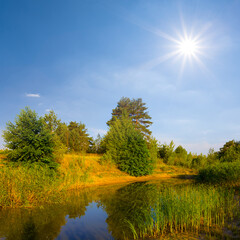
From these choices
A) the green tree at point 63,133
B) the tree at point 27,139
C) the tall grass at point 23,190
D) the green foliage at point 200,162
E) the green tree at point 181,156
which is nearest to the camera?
the tall grass at point 23,190

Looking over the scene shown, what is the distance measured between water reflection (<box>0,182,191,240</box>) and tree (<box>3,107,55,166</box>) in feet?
25.4

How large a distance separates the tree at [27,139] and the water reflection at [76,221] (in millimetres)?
7728

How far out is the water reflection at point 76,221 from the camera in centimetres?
726

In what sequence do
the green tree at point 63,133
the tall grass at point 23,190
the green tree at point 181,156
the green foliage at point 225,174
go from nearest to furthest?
the tall grass at point 23,190, the green foliage at point 225,174, the green tree at point 181,156, the green tree at point 63,133

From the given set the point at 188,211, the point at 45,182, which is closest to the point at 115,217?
the point at 188,211

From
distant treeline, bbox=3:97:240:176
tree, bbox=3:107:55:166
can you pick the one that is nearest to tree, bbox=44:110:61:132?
distant treeline, bbox=3:97:240:176

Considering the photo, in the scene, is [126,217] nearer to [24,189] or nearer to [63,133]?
[24,189]

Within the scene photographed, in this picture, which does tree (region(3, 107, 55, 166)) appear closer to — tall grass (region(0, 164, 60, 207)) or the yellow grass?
the yellow grass

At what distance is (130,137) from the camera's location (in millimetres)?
29797

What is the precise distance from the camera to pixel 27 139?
18.0 m

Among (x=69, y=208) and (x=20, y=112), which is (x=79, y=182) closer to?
(x=69, y=208)

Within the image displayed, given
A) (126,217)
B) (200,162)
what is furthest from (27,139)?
(200,162)

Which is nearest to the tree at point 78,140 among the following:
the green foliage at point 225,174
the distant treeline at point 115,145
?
the distant treeline at point 115,145

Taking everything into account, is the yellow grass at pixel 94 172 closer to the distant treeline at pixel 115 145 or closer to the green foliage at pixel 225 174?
the distant treeline at pixel 115 145
